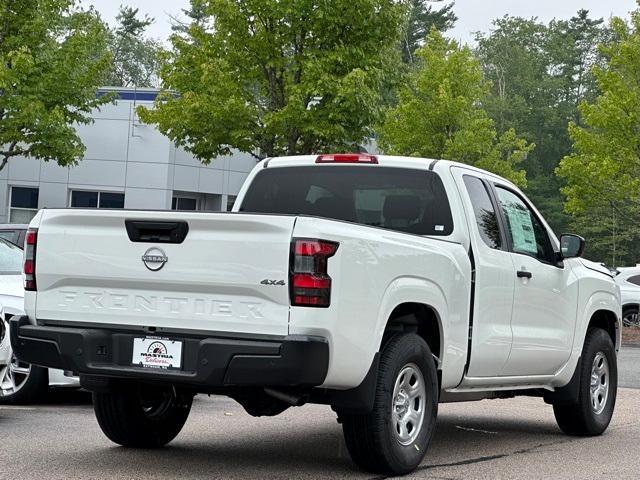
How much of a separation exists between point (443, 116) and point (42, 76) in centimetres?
1517

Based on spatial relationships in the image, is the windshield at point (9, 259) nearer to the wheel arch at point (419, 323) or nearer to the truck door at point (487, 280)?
the truck door at point (487, 280)

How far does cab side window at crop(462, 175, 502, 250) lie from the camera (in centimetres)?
845

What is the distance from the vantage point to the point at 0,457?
760 cm

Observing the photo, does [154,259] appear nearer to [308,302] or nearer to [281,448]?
[308,302]

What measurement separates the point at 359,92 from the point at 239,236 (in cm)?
1736

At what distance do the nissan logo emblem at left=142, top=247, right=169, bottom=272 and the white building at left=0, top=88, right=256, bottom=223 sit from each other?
3796 cm

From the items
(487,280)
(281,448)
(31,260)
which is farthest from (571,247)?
(31,260)

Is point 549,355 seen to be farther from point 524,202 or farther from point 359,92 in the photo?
point 359,92

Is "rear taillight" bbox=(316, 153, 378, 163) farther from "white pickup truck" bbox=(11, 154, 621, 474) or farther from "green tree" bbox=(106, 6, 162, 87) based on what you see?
"green tree" bbox=(106, 6, 162, 87)

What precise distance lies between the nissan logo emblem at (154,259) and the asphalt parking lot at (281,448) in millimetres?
1210

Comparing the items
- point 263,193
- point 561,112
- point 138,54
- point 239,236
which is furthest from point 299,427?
point 138,54

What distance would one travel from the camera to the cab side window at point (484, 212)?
845 cm

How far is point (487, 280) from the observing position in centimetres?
821

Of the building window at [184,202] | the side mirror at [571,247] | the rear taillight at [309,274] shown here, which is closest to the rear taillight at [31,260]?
the rear taillight at [309,274]
